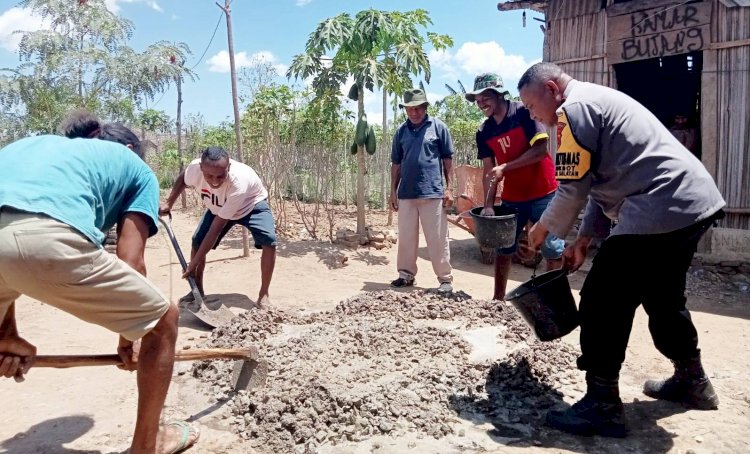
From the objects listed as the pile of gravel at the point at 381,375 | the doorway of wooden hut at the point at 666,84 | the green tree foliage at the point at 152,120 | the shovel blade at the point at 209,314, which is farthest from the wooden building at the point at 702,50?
the green tree foliage at the point at 152,120

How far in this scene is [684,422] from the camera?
2574 millimetres

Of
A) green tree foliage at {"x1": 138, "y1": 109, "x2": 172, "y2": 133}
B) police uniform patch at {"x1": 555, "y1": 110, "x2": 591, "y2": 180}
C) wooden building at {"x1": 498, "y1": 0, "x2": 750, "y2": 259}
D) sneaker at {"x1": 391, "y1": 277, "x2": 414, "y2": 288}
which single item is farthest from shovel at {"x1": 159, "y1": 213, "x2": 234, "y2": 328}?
green tree foliage at {"x1": 138, "y1": 109, "x2": 172, "y2": 133}

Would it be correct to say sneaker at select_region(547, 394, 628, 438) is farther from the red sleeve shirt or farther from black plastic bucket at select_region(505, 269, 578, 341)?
the red sleeve shirt

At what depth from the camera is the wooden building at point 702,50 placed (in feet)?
18.5

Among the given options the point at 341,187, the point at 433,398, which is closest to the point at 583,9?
the point at 433,398

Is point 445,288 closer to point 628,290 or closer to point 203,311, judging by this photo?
point 203,311

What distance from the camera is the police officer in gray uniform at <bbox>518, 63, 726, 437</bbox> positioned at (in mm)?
2361

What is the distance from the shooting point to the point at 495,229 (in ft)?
12.9

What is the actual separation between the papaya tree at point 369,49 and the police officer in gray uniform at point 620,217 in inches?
166

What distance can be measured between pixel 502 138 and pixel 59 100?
897cm

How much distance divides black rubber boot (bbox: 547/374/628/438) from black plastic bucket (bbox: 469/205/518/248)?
1550 millimetres

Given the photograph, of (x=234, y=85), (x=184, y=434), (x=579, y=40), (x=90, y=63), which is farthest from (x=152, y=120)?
(x=184, y=434)

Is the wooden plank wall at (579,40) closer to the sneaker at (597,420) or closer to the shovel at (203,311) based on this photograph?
the shovel at (203,311)

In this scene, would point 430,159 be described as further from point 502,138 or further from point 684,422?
point 684,422
